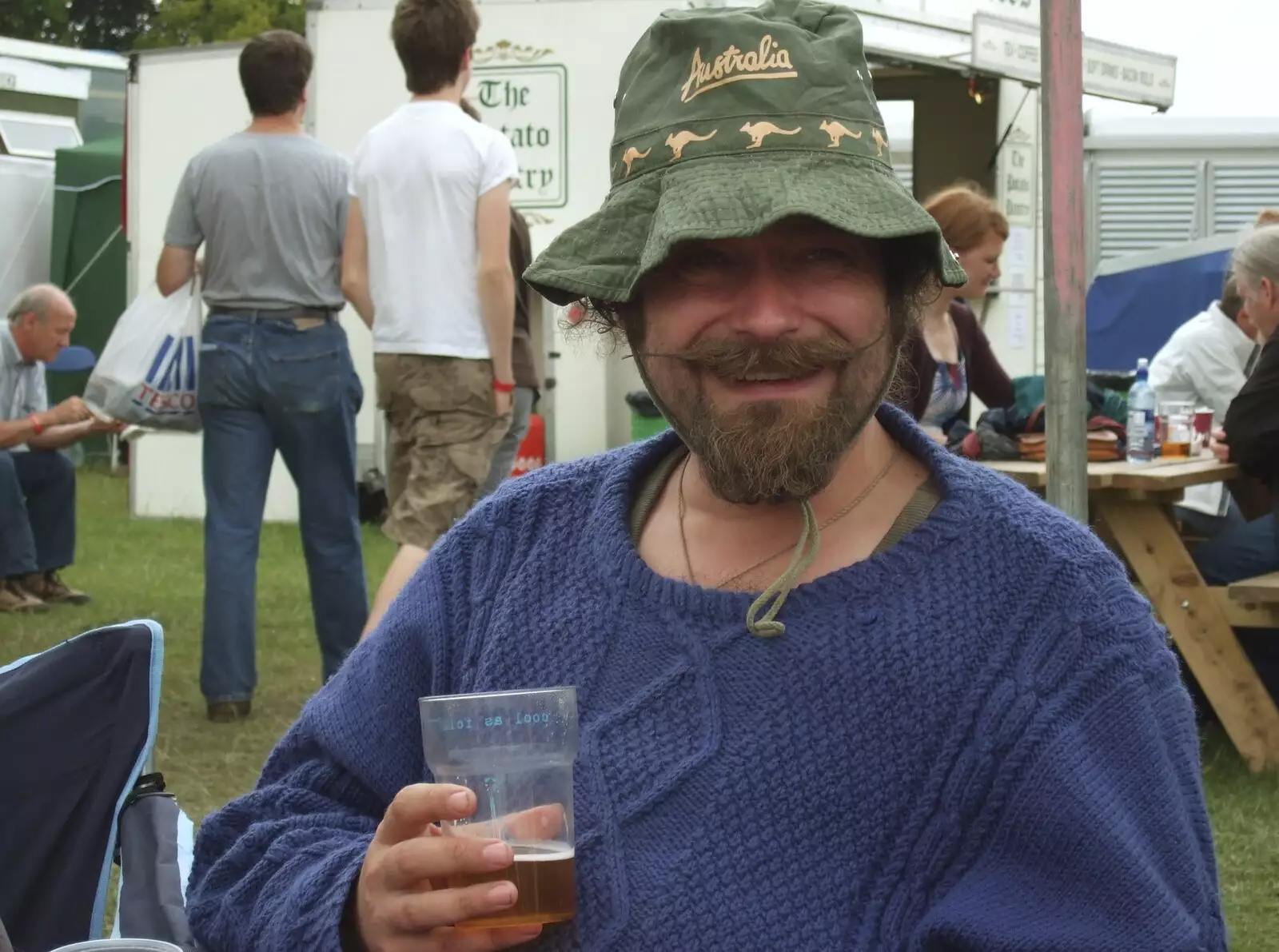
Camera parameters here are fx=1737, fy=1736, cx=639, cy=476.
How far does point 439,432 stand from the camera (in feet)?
15.6

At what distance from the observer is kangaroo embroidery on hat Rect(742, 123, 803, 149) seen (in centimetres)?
150

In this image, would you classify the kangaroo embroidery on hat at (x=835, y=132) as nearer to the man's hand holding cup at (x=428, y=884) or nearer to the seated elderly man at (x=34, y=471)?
the man's hand holding cup at (x=428, y=884)

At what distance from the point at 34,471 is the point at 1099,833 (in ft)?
22.2

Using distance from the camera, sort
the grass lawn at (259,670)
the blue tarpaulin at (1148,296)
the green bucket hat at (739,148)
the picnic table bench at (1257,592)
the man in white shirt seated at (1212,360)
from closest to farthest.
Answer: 1. the green bucket hat at (739,148)
2. the grass lawn at (259,670)
3. the picnic table bench at (1257,592)
4. the man in white shirt seated at (1212,360)
5. the blue tarpaulin at (1148,296)

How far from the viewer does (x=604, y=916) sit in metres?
1.49

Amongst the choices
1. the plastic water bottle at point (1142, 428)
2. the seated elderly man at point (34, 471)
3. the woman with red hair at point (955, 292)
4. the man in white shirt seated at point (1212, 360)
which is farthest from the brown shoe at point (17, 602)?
the man in white shirt seated at point (1212, 360)

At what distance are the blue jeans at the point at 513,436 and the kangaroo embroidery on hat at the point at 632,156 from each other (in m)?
3.43

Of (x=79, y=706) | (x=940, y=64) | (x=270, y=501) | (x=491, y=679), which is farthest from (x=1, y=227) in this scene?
(x=491, y=679)

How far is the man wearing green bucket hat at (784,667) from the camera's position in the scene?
1407mm

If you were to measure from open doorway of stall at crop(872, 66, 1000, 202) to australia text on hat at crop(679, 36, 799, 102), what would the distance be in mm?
9162

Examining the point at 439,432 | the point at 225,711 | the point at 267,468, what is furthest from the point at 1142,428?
the point at 225,711

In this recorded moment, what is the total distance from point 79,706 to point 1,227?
36.7ft

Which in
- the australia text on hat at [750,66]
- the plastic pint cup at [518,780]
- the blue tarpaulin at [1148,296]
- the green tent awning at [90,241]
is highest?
the green tent awning at [90,241]

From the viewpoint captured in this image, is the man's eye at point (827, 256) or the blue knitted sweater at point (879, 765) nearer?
the blue knitted sweater at point (879, 765)
